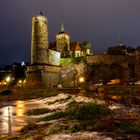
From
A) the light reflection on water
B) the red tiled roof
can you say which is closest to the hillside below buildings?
the red tiled roof

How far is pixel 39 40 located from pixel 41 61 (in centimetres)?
524

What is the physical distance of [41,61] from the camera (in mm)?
74250

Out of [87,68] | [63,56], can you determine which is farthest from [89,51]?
[87,68]

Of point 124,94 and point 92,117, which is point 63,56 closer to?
point 124,94

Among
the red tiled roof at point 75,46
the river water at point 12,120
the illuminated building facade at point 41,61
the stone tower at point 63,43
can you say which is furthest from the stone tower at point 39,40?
the river water at point 12,120

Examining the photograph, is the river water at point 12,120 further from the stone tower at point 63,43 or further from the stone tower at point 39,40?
the stone tower at point 63,43

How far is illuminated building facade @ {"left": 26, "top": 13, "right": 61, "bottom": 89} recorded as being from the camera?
73.2m

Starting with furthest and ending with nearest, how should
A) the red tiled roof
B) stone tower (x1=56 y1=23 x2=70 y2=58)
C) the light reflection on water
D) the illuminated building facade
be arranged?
1. the red tiled roof
2. stone tower (x1=56 y1=23 x2=70 y2=58)
3. the illuminated building facade
4. the light reflection on water

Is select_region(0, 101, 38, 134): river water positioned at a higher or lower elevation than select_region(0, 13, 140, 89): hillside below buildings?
lower

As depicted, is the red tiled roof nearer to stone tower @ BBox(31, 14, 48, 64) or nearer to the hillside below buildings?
the hillside below buildings

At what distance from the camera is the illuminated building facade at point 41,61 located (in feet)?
240

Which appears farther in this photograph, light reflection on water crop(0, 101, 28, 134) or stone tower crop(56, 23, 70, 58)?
stone tower crop(56, 23, 70, 58)

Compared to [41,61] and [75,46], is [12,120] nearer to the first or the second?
[41,61]

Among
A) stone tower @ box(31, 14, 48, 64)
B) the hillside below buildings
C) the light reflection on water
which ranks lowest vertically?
the light reflection on water
